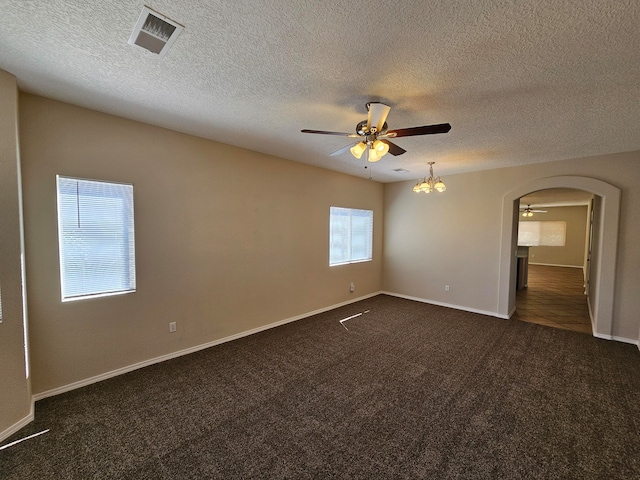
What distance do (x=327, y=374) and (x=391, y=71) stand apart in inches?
114

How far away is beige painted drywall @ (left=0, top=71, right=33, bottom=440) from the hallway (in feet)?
21.0

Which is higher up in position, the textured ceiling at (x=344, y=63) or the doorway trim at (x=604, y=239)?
the textured ceiling at (x=344, y=63)

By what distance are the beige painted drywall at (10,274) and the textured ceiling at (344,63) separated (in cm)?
32

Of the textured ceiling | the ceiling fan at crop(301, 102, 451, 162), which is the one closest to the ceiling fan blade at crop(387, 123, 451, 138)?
the ceiling fan at crop(301, 102, 451, 162)

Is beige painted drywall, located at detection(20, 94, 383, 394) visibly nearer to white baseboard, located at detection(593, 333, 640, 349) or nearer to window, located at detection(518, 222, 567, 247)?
white baseboard, located at detection(593, 333, 640, 349)

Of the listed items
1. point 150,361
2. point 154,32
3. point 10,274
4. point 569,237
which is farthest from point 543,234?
point 10,274

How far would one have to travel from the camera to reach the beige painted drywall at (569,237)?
1032cm

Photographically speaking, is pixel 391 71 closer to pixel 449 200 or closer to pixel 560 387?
pixel 560 387

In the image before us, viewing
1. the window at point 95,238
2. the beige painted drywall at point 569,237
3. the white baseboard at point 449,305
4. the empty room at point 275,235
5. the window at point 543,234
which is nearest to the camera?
the empty room at point 275,235

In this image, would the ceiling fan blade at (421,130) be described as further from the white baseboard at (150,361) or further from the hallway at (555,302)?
the hallway at (555,302)

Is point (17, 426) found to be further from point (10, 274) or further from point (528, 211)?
point (528, 211)

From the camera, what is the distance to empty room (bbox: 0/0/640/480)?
5.29 feet

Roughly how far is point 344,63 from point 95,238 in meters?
2.83

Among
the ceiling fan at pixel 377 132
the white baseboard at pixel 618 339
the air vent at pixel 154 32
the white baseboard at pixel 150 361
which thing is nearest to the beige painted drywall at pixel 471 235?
the white baseboard at pixel 618 339
